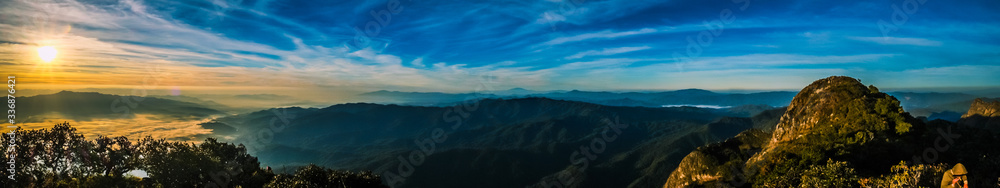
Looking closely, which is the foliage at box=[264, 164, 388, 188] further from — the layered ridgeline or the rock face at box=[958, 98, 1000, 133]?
the rock face at box=[958, 98, 1000, 133]

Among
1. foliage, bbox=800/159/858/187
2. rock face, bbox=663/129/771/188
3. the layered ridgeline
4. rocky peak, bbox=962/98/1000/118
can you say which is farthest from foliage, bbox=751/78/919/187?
rocky peak, bbox=962/98/1000/118

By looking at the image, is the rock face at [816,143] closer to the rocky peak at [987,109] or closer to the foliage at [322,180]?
the foliage at [322,180]

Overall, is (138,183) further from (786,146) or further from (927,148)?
(927,148)

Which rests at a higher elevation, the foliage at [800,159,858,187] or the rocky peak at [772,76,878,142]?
the rocky peak at [772,76,878,142]

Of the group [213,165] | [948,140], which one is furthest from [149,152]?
[948,140]

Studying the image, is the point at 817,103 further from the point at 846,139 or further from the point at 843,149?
the point at 843,149
